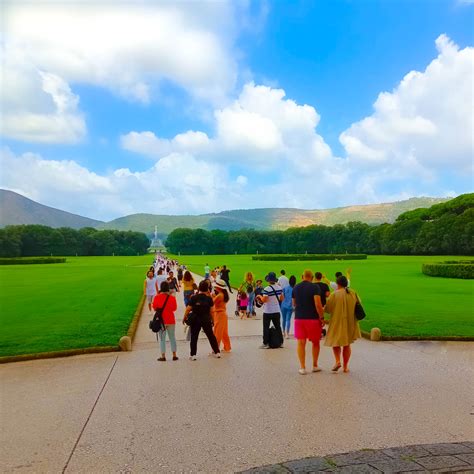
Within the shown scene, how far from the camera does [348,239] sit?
445 ft

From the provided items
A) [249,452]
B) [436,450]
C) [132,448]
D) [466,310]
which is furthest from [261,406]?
[466,310]

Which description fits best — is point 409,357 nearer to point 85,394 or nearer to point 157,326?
point 157,326

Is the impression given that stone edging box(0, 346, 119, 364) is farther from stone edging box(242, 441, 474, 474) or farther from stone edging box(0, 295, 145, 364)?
stone edging box(242, 441, 474, 474)

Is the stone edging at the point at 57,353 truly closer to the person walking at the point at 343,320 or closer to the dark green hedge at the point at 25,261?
the person walking at the point at 343,320

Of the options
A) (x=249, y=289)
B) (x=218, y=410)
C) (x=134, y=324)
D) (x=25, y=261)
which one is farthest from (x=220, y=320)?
(x=25, y=261)

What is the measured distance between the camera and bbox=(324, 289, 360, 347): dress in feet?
30.2

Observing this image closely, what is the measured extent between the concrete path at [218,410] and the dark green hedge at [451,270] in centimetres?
2840

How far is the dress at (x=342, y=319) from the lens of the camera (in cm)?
921

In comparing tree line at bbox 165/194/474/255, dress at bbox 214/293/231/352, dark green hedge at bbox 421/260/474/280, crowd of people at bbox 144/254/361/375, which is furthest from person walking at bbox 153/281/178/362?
tree line at bbox 165/194/474/255

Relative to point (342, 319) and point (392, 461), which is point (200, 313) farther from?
point (392, 461)

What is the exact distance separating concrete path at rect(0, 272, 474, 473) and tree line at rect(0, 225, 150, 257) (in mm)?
119611

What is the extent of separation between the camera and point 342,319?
9.23 meters

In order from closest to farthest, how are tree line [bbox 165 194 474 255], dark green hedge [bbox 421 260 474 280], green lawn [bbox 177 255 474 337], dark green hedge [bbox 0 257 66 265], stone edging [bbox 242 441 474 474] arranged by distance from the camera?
stone edging [bbox 242 441 474 474] < green lawn [bbox 177 255 474 337] < dark green hedge [bbox 421 260 474 280] < dark green hedge [bbox 0 257 66 265] < tree line [bbox 165 194 474 255]

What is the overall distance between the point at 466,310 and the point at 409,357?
953cm
